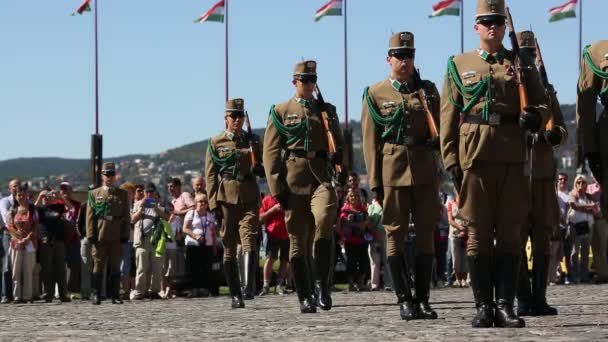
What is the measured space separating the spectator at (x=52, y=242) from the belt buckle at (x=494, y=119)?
14.2m

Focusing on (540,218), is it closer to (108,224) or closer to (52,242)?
(108,224)

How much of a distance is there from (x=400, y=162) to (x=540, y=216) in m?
1.42

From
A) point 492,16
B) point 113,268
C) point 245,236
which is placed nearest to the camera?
point 492,16

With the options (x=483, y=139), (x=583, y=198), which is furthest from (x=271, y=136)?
(x=583, y=198)

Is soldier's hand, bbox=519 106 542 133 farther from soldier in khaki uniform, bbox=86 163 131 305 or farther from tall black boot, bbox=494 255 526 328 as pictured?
soldier in khaki uniform, bbox=86 163 131 305

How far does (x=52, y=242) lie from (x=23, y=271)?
0.72m

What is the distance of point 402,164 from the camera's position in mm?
13102

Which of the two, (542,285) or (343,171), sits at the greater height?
(343,171)

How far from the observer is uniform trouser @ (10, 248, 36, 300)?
23.8 meters

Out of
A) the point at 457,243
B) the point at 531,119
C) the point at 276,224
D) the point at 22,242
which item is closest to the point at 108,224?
the point at 22,242

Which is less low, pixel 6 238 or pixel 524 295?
pixel 6 238

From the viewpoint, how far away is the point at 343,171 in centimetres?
1536

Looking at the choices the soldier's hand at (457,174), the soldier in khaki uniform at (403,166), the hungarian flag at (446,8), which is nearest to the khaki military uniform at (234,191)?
the soldier in khaki uniform at (403,166)

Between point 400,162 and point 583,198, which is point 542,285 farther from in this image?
point 583,198
